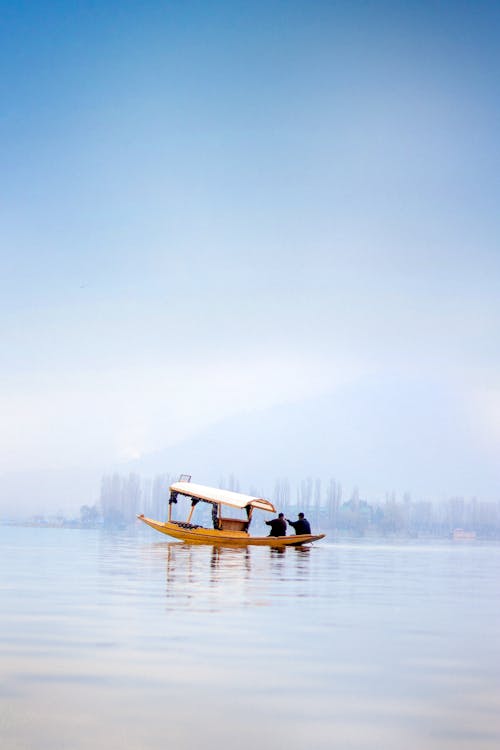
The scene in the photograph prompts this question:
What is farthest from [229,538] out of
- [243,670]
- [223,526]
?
[243,670]

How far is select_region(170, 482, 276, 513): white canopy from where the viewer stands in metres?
44.5

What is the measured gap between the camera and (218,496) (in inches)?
1791

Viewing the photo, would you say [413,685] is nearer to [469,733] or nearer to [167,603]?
[469,733]

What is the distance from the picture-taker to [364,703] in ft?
25.2

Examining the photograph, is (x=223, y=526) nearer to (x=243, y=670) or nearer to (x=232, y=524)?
(x=232, y=524)

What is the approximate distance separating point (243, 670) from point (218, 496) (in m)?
36.7

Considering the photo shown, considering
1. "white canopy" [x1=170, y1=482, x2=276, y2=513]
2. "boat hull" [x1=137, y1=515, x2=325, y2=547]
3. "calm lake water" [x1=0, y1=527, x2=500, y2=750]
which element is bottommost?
"boat hull" [x1=137, y1=515, x2=325, y2=547]

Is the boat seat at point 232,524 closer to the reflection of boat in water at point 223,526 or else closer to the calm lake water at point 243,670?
the reflection of boat in water at point 223,526

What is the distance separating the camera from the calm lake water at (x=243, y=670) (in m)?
6.59

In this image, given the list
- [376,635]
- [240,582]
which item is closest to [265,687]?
[376,635]

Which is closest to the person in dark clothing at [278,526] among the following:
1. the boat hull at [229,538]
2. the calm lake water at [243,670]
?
the boat hull at [229,538]

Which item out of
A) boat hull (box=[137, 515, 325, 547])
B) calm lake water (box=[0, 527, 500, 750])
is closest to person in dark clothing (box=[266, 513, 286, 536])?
boat hull (box=[137, 515, 325, 547])

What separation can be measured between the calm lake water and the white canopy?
26.2 meters

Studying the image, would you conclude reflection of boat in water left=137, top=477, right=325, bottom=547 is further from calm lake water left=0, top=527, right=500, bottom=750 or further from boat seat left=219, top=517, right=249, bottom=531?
calm lake water left=0, top=527, right=500, bottom=750
